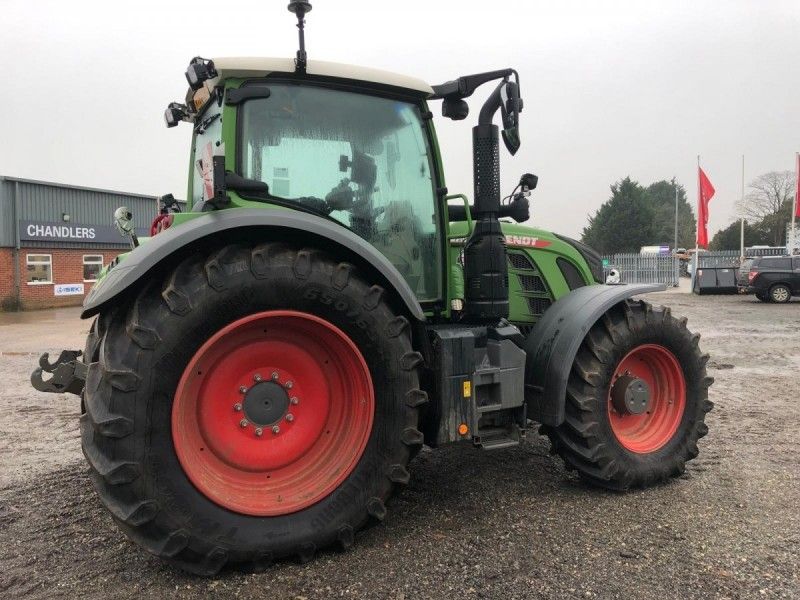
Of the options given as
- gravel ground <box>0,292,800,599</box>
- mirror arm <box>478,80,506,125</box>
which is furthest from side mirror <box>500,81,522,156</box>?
gravel ground <box>0,292,800,599</box>

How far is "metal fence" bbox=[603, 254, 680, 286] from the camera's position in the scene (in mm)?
31766

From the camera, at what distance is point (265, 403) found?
2992 millimetres

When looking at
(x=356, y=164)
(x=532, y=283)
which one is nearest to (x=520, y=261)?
(x=532, y=283)

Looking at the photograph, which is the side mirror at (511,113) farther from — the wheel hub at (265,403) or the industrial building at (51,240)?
the industrial building at (51,240)

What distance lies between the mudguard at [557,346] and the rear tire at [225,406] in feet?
3.24

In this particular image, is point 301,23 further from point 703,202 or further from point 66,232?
point 703,202

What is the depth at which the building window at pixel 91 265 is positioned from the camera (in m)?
24.2

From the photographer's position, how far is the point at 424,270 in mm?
3678

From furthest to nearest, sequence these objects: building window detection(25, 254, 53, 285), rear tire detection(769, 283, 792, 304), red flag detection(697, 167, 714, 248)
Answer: red flag detection(697, 167, 714, 248) < building window detection(25, 254, 53, 285) < rear tire detection(769, 283, 792, 304)

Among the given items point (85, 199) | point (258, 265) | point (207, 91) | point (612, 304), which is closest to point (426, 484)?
point (612, 304)

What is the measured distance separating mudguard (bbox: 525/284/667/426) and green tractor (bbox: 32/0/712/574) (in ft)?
0.04

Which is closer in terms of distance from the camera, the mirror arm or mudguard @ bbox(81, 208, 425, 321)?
mudguard @ bbox(81, 208, 425, 321)

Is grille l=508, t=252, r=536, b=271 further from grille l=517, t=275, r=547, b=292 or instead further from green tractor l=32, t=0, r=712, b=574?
green tractor l=32, t=0, r=712, b=574

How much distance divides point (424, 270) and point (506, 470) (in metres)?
1.59
